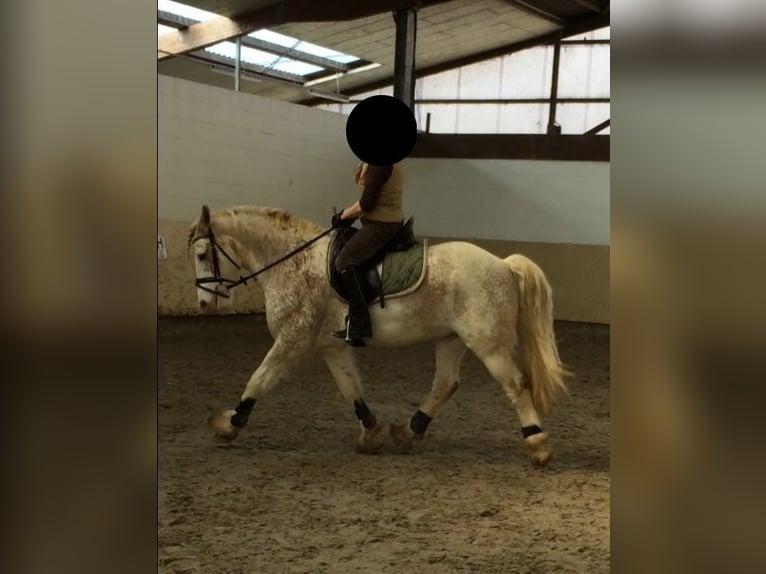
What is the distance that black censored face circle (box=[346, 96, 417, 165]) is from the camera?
2.03 ft

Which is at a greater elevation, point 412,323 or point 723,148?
point 723,148

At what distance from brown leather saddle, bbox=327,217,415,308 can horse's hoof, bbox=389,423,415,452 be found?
34 centimetres

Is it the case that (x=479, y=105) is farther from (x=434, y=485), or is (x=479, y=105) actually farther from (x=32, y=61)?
(x=32, y=61)

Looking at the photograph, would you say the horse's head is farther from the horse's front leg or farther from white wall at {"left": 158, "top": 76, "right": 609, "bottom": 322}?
the horse's front leg

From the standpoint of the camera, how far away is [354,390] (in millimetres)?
1896

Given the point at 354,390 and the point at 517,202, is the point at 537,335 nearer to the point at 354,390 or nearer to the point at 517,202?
the point at 517,202

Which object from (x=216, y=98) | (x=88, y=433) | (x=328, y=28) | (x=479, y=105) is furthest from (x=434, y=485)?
(x=88, y=433)

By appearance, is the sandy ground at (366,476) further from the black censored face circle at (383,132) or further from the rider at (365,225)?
the black censored face circle at (383,132)

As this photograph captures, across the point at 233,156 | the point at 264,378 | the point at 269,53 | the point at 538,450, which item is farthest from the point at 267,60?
the point at 538,450

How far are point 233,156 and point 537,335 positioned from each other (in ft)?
2.92

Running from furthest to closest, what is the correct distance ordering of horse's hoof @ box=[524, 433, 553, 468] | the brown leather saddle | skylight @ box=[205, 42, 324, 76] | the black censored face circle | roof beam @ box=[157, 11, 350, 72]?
horse's hoof @ box=[524, 433, 553, 468]
the brown leather saddle
skylight @ box=[205, 42, 324, 76]
roof beam @ box=[157, 11, 350, 72]
the black censored face circle

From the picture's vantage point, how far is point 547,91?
224 cm

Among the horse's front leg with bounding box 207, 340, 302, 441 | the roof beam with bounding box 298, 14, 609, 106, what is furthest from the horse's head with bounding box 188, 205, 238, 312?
the roof beam with bounding box 298, 14, 609, 106

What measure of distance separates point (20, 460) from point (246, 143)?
1583mm
